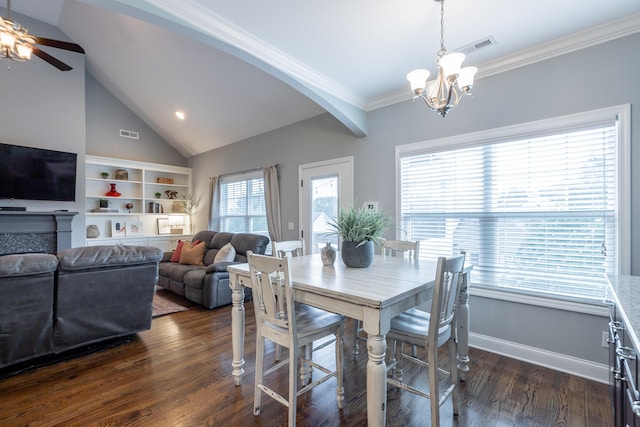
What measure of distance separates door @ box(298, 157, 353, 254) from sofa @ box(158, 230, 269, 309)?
704 mm

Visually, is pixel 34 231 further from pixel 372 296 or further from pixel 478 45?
pixel 478 45

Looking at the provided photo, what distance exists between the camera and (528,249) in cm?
262

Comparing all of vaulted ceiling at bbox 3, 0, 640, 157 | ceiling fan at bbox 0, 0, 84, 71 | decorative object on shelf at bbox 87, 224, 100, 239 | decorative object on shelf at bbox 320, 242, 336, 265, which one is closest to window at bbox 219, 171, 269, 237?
vaulted ceiling at bbox 3, 0, 640, 157

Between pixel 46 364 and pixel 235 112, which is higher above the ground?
pixel 235 112

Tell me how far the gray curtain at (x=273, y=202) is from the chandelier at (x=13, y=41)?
294 cm

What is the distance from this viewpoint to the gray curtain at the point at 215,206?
6043mm

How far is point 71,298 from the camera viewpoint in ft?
8.02

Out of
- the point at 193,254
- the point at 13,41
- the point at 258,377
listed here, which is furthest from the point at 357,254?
the point at 193,254

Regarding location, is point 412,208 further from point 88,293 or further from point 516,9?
point 88,293

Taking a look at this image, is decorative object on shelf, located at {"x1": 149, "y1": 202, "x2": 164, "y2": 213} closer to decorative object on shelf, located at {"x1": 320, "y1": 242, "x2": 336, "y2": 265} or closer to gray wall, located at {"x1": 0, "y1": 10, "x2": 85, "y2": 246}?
gray wall, located at {"x1": 0, "y1": 10, "x2": 85, "y2": 246}

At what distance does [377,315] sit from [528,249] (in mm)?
1994

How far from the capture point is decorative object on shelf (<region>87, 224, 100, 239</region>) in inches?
220

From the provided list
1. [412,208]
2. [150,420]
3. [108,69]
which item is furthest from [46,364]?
[108,69]

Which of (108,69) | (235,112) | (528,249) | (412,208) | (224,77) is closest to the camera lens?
(528,249)
